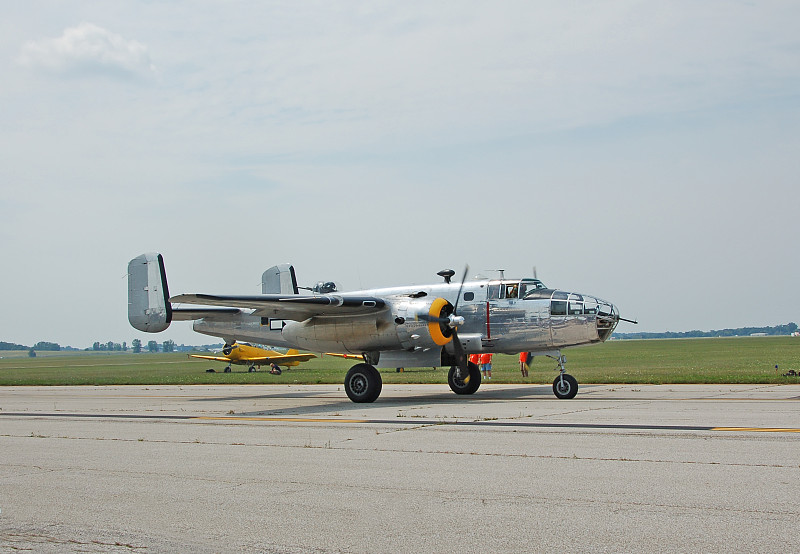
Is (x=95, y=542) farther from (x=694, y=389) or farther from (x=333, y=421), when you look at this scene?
(x=694, y=389)

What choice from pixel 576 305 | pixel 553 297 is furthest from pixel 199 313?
pixel 576 305

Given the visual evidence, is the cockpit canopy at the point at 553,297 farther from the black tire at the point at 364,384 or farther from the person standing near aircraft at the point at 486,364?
the person standing near aircraft at the point at 486,364

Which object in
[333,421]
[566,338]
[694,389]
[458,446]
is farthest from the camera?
[694,389]

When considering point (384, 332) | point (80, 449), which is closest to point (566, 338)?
point (384, 332)

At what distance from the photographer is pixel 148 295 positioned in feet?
78.9

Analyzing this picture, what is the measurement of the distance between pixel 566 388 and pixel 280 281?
12708 millimetres

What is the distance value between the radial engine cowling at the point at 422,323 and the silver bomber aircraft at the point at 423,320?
0.03 meters

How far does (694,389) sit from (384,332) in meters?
10.2

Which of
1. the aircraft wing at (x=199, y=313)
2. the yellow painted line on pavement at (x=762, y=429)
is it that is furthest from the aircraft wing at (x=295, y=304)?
the yellow painted line on pavement at (x=762, y=429)

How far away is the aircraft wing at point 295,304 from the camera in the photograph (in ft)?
65.0

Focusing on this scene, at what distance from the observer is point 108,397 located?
28859mm

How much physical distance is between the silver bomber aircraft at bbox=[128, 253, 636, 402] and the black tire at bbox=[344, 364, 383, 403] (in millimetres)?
29

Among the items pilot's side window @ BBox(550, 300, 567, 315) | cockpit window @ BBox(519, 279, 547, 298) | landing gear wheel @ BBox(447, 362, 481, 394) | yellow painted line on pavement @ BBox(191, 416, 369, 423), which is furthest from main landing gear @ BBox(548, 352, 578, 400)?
yellow painted line on pavement @ BBox(191, 416, 369, 423)

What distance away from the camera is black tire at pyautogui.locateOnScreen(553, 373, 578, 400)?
2136cm
